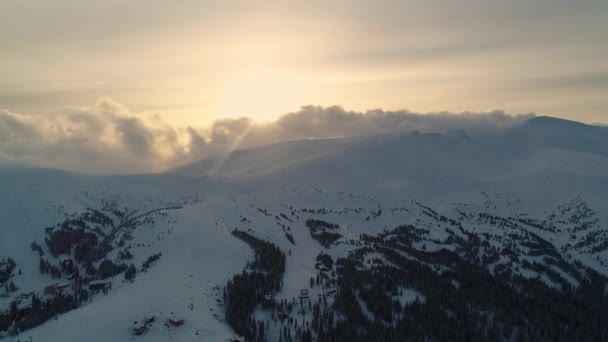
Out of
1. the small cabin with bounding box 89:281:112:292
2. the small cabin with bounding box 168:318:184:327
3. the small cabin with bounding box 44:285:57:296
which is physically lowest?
the small cabin with bounding box 44:285:57:296

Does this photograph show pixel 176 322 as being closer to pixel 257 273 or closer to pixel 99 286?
pixel 257 273

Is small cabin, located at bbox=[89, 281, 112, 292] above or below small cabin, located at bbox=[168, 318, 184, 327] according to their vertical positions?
below

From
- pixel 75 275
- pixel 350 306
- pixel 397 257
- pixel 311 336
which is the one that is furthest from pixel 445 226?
pixel 75 275

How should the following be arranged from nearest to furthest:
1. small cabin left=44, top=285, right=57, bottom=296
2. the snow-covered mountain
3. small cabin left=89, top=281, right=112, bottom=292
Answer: the snow-covered mountain
small cabin left=89, top=281, right=112, bottom=292
small cabin left=44, top=285, right=57, bottom=296

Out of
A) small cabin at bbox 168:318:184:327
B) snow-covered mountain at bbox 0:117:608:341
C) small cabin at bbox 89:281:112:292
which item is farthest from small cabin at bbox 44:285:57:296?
small cabin at bbox 168:318:184:327

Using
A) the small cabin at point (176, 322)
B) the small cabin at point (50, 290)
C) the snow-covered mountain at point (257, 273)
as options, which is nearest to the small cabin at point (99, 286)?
the snow-covered mountain at point (257, 273)

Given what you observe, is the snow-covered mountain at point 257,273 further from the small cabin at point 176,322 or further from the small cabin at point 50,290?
the small cabin at point 50,290

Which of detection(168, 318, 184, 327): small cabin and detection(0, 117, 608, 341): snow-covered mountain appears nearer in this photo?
detection(168, 318, 184, 327): small cabin

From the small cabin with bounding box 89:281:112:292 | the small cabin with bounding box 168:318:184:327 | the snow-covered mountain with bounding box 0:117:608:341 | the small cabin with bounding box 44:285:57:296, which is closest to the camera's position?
the small cabin with bounding box 168:318:184:327

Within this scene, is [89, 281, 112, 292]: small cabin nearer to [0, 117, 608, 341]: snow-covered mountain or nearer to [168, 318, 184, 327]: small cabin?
[0, 117, 608, 341]: snow-covered mountain

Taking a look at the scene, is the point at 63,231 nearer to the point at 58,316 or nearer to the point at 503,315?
the point at 58,316

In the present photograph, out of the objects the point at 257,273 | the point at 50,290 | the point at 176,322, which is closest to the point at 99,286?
the point at 50,290
